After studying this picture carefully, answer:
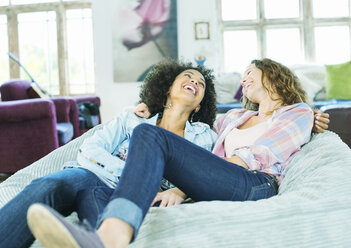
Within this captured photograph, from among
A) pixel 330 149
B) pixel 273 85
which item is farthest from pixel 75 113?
pixel 330 149

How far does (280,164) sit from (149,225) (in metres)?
0.65

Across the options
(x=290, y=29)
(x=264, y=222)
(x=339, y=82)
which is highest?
(x=290, y=29)

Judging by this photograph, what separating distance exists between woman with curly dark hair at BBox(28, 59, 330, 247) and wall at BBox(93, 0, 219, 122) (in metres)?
4.07

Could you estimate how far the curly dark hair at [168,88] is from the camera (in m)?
1.78

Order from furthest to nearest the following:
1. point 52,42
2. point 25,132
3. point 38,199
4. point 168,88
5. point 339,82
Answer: point 52,42, point 339,82, point 25,132, point 168,88, point 38,199

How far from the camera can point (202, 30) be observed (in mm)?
5668

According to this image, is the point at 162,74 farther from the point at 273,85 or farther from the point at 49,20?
the point at 49,20

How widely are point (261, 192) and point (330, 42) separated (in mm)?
5278

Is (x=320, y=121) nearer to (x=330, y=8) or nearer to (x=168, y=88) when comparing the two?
(x=168, y=88)

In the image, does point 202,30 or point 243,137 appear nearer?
point 243,137

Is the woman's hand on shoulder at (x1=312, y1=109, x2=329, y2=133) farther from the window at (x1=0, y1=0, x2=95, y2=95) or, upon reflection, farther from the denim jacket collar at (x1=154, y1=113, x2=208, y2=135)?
the window at (x1=0, y1=0, x2=95, y2=95)

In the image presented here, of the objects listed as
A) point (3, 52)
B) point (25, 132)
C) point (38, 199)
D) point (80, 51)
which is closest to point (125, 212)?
point (38, 199)

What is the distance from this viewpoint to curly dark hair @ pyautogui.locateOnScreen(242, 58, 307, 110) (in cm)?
161

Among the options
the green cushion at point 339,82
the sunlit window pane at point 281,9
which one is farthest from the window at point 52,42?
the green cushion at point 339,82
